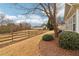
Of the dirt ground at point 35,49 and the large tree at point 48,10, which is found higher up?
the large tree at point 48,10


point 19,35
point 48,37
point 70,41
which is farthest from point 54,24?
point 19,35

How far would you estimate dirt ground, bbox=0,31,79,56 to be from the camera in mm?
6754

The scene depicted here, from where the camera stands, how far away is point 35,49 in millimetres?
6820

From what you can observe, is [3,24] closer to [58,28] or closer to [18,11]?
[18,11]

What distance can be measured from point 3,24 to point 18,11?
46cm

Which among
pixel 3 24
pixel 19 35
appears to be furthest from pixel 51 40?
pixel 3 24

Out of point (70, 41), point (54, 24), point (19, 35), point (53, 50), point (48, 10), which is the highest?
point (48, 10)

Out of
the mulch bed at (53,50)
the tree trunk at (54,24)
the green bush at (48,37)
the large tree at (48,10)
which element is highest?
the large tree at (48,10)

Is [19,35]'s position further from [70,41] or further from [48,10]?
[70,41]

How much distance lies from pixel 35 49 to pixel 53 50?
42cm

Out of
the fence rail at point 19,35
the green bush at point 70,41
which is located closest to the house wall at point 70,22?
the green bush at point 70,41

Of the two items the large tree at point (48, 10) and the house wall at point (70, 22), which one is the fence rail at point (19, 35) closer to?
the large tree at point (48, 10)

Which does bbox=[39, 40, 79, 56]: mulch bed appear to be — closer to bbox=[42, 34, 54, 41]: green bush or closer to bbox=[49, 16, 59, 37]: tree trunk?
bbox=[42, 34, 54, 41]: green bush

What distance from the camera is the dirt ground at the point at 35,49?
6754mm
